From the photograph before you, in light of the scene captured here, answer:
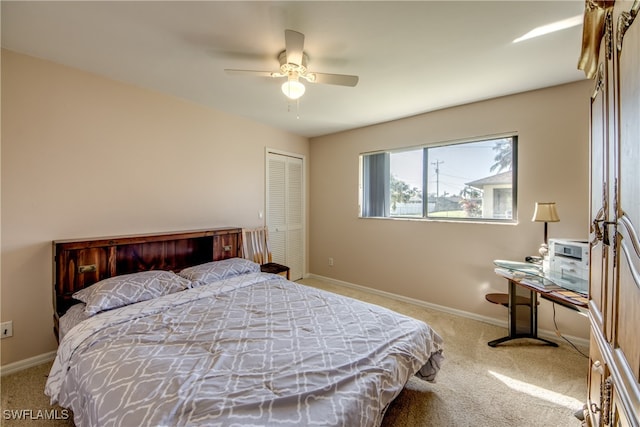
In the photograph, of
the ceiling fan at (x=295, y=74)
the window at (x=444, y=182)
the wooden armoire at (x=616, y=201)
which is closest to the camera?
the wooden armoire at (x=616, y=201)

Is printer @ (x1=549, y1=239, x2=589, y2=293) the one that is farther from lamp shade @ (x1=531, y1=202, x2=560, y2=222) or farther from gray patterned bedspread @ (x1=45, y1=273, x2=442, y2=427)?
gray patterned bedspread @ (x1=45, y1=273, x2=442, y2=427)

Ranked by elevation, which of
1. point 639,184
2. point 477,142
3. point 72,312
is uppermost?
point 477,142

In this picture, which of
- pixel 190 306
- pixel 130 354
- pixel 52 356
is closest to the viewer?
pixel 130 354

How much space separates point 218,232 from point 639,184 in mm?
3227

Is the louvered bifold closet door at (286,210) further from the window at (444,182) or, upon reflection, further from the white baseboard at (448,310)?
the window at (444,182)

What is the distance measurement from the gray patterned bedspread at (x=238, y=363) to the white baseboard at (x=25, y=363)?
1.03m

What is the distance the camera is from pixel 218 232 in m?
3.16

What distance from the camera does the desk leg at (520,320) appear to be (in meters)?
2.55

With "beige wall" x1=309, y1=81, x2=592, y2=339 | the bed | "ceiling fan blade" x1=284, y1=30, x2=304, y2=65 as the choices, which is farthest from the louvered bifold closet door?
"ceiling fan blade" x1=284, y1=30, x2=304, y2=65

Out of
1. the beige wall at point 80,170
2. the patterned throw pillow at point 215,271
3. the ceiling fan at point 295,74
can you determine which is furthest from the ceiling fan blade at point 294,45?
the patterned throw pillow at point 215,271

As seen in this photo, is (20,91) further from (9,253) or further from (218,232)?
(218,232)

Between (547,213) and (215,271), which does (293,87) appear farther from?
(547,213)

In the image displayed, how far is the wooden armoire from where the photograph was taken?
2.25 feet

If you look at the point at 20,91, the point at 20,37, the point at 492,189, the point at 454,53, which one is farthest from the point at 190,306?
the point at 492,189
